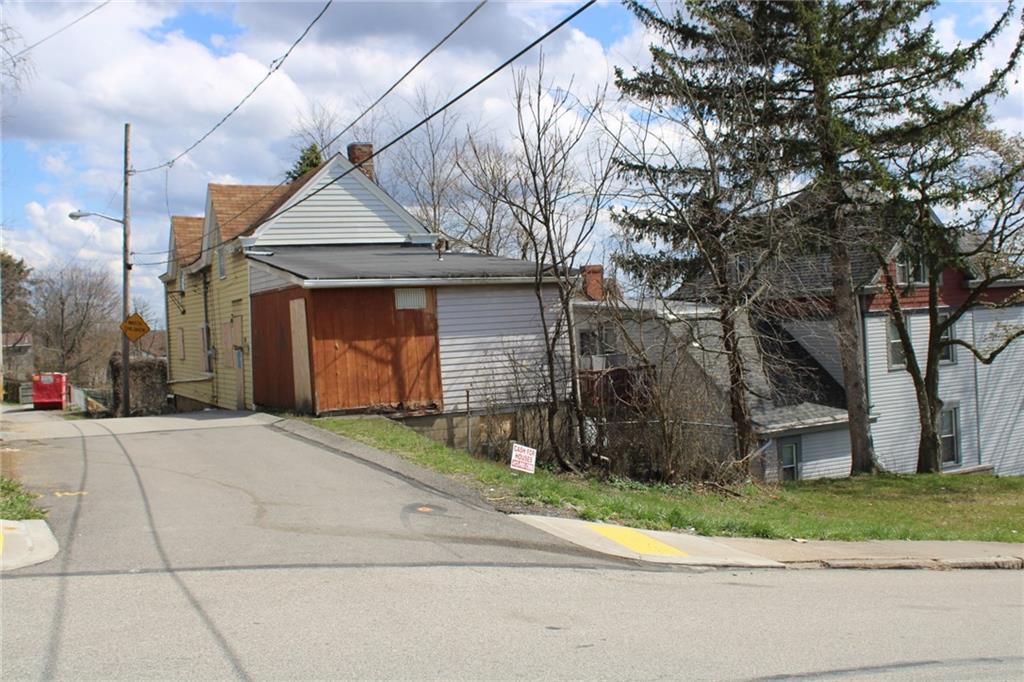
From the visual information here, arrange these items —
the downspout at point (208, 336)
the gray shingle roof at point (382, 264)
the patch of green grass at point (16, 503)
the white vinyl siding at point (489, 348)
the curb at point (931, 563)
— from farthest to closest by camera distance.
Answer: the downspout at point (208, 336), the white vinyl siding at point (489, 348), the gray shingle roof at point (382, 264), the curb at point (931, 563), the patch of green grass at point (16, 503)

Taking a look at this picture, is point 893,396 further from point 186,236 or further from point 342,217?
point 186,236

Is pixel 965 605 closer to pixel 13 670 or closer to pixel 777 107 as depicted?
pixel 13 670

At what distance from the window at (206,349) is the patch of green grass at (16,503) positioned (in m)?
17.1

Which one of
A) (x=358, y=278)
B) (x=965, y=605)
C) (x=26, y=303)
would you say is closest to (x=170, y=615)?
(x=965, y=605)

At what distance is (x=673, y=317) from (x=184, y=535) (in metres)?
11.9

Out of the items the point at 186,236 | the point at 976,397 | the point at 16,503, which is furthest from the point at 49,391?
the point at 976,397

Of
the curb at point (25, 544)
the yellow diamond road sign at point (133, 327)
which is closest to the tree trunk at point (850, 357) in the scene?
the curb at point (25, 544)

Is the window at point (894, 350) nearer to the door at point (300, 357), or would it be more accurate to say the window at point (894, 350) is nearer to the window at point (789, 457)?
the window at point (789, 457)

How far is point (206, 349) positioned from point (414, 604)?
2284 centimetres

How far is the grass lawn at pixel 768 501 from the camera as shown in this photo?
12102 millimetres

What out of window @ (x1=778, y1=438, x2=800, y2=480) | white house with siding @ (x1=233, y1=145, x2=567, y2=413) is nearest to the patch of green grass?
white house with siding @ (x1=233, y1=145, x2=567, y2=413)

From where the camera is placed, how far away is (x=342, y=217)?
24953 millimetres

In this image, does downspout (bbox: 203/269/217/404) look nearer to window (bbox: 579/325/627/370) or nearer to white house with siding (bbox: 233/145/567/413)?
white house with siding (bbox: 233/145/567/413)

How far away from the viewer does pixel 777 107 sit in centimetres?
2138
